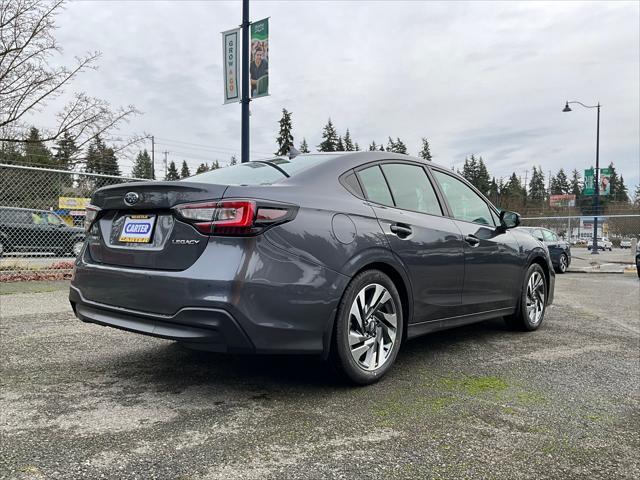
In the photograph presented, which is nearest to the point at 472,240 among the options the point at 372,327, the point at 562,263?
the point at 372,327

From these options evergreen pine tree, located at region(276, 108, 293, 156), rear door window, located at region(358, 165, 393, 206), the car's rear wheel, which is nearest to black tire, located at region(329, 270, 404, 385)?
rear door window, located at region(358, 165, 393, 206)

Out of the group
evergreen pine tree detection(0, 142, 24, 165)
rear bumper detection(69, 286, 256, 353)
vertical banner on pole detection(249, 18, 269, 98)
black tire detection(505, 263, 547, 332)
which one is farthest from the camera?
evergreen pine tree detection(0, 142, 24, 165)

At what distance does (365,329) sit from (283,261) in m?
0.78

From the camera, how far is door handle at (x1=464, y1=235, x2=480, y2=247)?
163 inches

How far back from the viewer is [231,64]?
1052 centimetres

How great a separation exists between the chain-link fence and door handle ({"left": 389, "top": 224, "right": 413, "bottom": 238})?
587 centimetres

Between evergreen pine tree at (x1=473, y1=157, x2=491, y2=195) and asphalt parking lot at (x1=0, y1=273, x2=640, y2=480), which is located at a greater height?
evergreen pine tree at (x1=473, y1=157, x2=491, y2=195)

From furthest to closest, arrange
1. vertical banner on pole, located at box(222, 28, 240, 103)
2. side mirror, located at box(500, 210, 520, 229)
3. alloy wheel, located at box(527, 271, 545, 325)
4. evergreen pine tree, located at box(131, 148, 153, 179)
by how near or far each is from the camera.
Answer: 1. evergreen pine tree, located at box(131, 148, 153, 179)
2. vertical banner on pole, located at box(222, 28, 240, 103)
3. alloy wheel, located at box(527, 271, 545, 325)
4. side mirror, located at box(500, 210, 520, 229)

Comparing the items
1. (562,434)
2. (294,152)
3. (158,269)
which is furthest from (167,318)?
(562,434)

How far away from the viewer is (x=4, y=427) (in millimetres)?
2473

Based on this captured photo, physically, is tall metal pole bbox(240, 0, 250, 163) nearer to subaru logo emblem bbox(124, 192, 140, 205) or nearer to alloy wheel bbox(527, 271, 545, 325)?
alloy wheel bbox(527, 271, 545, 325)

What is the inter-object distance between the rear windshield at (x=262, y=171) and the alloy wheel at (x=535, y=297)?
2830mm

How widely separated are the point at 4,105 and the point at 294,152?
9.35 meters

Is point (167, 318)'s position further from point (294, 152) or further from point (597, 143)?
point (597, 143)
